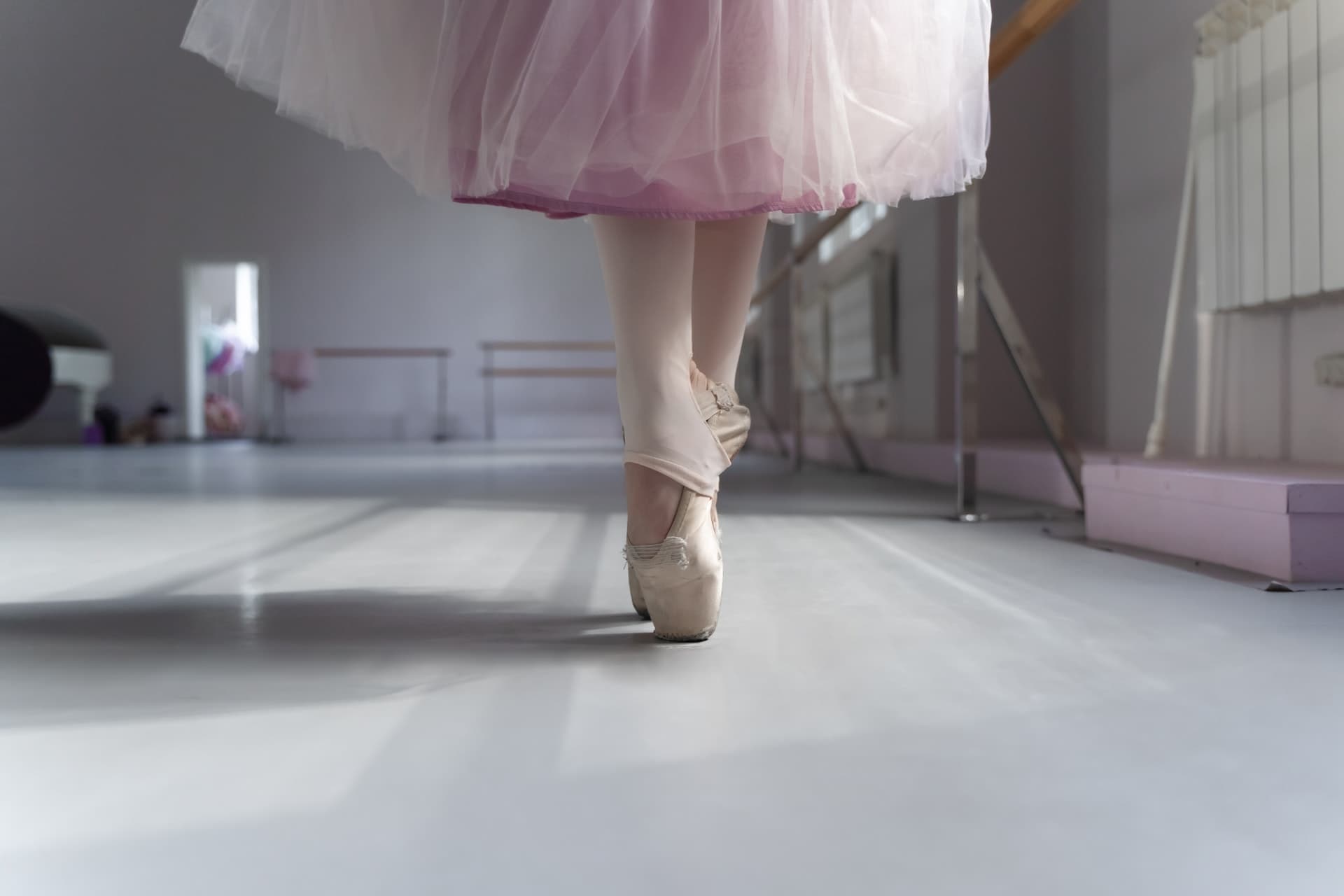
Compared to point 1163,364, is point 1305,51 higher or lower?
higher

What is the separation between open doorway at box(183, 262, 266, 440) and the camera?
7.84 metres

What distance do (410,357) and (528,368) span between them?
36.0 inches

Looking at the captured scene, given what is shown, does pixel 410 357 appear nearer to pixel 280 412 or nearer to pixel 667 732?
pixel 280 412

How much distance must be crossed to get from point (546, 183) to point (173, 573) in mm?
716

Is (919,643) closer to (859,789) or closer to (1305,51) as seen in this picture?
(859,789)

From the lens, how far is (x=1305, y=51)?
1387mm

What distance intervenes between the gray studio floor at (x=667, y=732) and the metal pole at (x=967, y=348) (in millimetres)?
483

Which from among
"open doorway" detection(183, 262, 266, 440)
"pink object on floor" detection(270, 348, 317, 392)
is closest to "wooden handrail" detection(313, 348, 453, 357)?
"pink object on floor" detection(270, 348, 317, 392)

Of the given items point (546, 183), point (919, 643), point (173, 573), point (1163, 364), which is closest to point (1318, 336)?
point (1163, 364)

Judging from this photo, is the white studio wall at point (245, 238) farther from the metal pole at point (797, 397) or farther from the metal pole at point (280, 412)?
the metal pole at point (797, 397)

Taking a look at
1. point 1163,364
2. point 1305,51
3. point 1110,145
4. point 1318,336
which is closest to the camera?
point 1305,51

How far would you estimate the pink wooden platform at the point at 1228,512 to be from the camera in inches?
39.1

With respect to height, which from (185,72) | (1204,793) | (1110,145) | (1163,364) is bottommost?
(1204,793)
